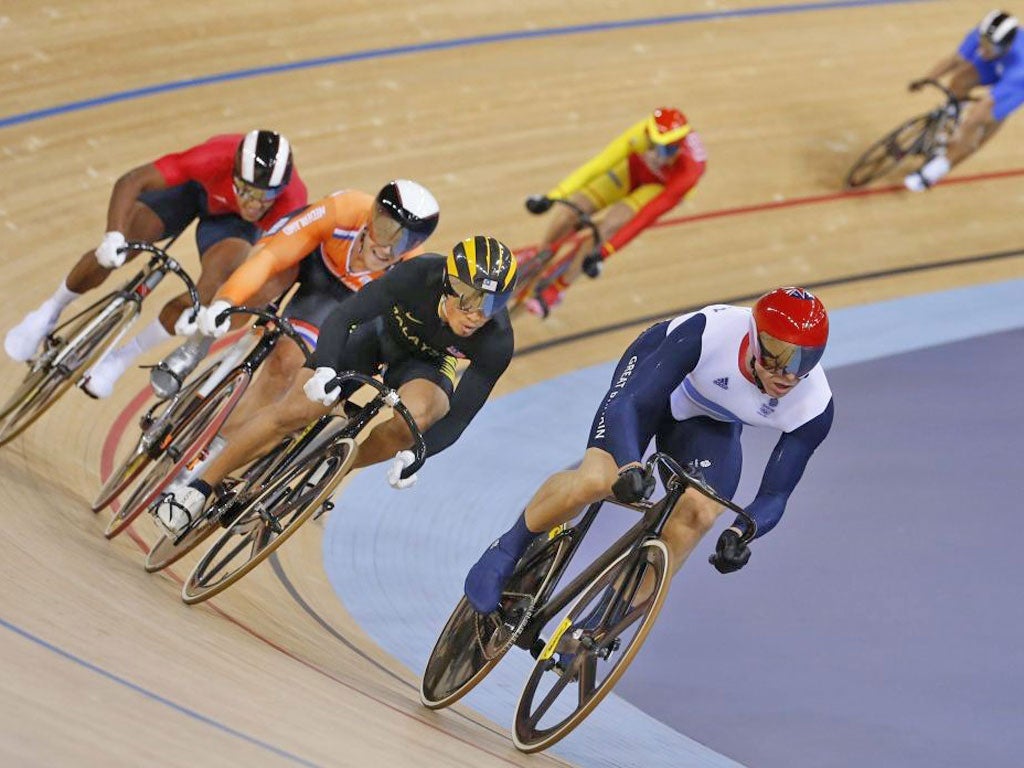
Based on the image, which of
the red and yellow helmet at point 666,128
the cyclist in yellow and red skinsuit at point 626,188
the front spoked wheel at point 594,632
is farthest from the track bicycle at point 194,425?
the red and yellow helmet at point 666,128

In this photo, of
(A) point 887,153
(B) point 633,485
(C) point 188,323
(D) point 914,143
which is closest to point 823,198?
(A) point 887,153

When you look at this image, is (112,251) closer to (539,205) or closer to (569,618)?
(569,618)

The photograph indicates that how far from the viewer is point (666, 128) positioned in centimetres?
685

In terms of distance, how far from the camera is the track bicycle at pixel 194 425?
467 cm

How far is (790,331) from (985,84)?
5919 mm

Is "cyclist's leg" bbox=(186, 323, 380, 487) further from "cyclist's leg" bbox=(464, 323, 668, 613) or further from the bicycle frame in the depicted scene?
the bicycle frame

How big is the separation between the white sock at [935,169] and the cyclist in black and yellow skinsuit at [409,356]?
5117 mm

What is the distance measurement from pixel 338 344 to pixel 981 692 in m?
2.17

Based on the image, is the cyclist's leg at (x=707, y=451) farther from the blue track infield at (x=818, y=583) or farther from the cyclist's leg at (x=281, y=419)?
the cyclist's leg at (x=281, y=419)

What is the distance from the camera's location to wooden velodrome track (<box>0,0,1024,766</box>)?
410 cm

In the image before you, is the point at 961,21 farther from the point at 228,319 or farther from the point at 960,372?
the point at 228,319

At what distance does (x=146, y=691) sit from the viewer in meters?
3.23

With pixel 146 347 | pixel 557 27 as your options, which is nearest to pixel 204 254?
pixel 146 347

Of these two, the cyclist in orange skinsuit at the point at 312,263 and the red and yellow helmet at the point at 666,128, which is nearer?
the cyclist in orange skinsuit at the point at 312,263
